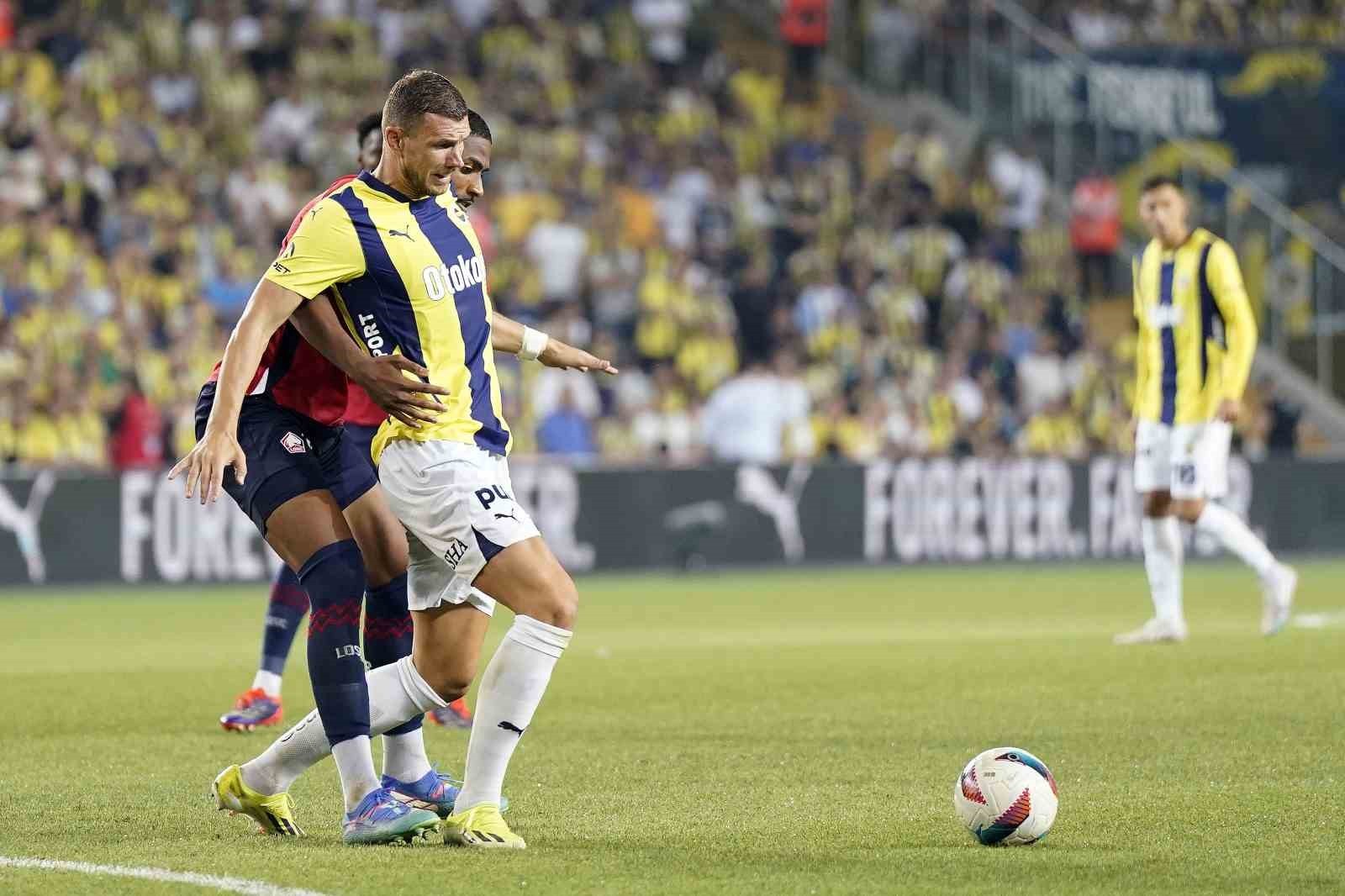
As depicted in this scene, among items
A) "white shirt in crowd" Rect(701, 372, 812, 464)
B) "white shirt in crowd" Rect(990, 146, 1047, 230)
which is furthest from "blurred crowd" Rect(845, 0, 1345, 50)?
"white shirt in crowd" Rect(701, 372, 812, 464)

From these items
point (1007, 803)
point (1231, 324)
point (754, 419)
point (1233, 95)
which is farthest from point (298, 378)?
point (1233, 95)

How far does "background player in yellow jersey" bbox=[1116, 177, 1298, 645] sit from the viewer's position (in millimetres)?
13062

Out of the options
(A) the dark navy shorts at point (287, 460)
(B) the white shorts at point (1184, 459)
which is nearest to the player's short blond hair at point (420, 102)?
(A) the dark navy shorts at point (287, 460)

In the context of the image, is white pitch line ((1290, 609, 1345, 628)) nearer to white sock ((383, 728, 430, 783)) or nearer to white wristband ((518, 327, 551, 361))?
white wristband ((518, 327, 551, 361))

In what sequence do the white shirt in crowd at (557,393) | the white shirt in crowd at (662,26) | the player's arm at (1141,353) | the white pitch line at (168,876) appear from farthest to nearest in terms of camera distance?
the white shirt in crowd at (662,26)
the white shirt in crowd at (557,393)
the player's arm at (1141,353)
the white pitch line at (168,876)

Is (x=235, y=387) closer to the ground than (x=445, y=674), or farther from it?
farther from it

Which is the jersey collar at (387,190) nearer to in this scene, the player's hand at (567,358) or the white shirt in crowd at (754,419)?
the player's hand at (567,358)

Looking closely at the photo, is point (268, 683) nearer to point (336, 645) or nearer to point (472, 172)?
point (472, 172)

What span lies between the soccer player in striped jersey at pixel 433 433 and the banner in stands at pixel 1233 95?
2090cm

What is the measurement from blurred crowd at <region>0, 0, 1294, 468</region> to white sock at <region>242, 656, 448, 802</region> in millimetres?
13375

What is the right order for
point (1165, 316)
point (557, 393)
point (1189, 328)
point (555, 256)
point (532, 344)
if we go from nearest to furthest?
point (532, 344) < point (1189, 328) < point (1165, 316) < point (557, 393) < point (555, 256)

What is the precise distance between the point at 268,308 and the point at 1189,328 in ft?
26.9

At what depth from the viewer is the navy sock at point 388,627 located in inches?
275

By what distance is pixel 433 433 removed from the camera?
6.35 m
